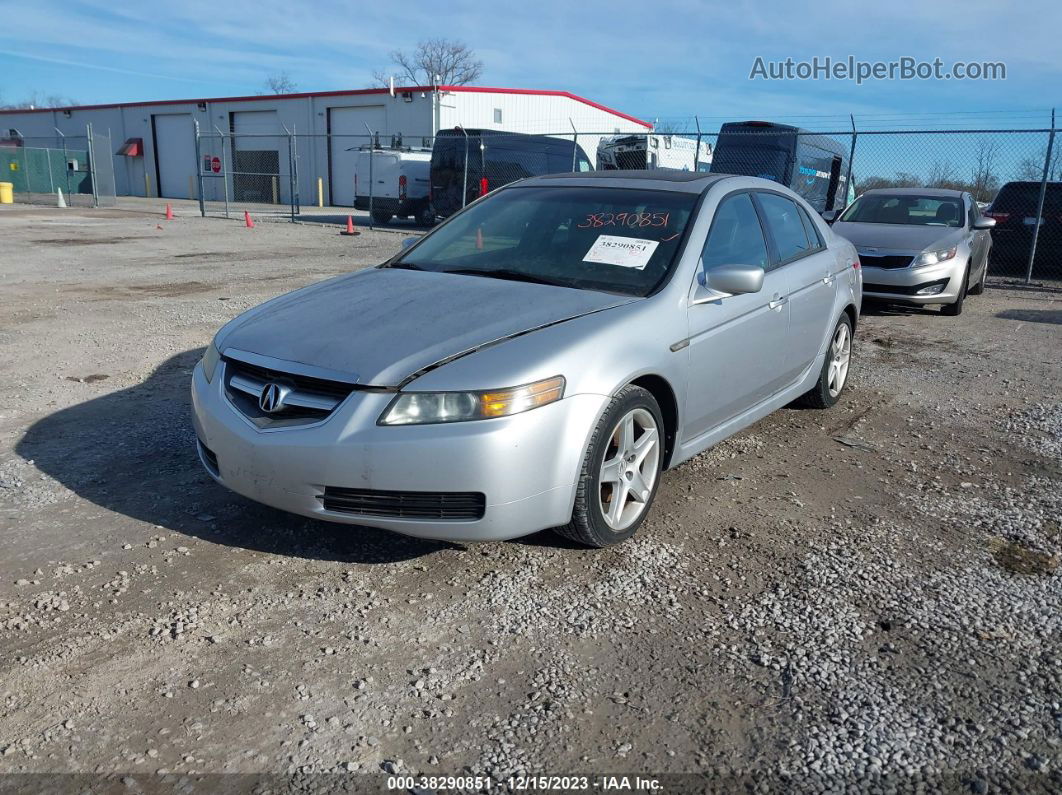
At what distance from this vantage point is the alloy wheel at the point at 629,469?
3.53 m

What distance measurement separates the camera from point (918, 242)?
9.88 m

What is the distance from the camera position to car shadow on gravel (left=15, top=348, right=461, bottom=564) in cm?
364

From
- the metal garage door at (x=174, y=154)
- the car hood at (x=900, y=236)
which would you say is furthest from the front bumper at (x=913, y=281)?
the metal garage door at (x=174, y=154)

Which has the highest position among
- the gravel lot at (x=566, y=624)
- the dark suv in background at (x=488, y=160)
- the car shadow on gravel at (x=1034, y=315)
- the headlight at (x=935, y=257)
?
the dark suv in background at (x=488, y=160)

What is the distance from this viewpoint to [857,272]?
5992 mm

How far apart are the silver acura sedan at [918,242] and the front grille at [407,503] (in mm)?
7665

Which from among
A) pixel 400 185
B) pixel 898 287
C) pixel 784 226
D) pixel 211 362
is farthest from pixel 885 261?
pixel 400 185

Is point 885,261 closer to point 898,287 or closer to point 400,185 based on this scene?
point 898,287

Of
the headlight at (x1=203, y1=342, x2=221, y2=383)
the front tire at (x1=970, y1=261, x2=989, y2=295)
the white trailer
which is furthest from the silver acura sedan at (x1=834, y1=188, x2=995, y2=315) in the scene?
the white trailer

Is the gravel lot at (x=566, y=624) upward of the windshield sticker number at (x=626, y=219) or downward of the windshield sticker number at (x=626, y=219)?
downward

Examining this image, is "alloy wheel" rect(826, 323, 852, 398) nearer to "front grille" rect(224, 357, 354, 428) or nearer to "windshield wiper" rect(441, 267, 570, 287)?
"windshield wiper" rect(441, 267, 570, 287)

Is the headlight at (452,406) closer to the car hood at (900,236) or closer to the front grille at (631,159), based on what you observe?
the car hood at (900,236)

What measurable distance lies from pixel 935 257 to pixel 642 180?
6513mm

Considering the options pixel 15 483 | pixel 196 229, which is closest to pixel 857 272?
pixel 15 483
